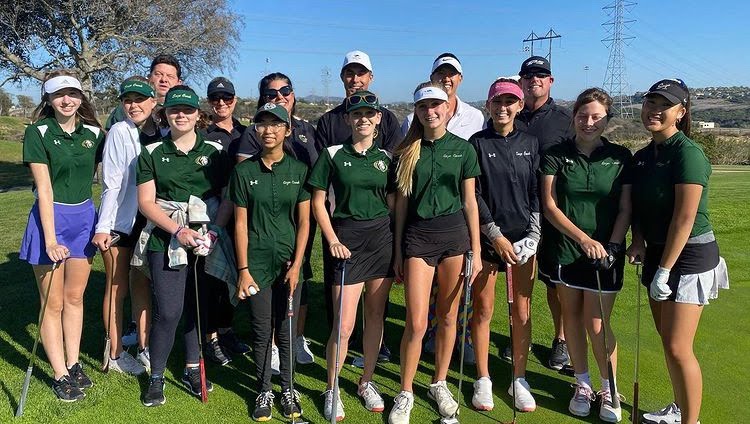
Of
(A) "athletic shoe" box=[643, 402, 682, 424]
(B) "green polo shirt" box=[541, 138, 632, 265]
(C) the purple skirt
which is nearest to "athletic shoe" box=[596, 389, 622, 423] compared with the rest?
(A) "athletic shoe" box=[643, 402, 682, 424]

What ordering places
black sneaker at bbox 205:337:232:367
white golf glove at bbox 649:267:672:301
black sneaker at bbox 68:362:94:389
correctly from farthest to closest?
black sneaker at bbox 205:337:232:367 < black sneaker at bbox 68:362:94:389 < white golf glove at bbox 649:267:672:301

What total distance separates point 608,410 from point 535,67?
9.38ft

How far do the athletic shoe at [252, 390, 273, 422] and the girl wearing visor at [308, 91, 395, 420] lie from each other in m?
0.42

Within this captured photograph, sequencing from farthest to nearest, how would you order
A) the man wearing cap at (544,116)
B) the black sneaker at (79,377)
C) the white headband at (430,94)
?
the man wearing cap at (544,116), the black sneaker at (79,377), the white headband at (430,94)

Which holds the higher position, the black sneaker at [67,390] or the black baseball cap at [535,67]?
the black baseball cap at [535,67]

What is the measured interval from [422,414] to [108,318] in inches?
108

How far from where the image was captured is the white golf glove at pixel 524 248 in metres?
4.36

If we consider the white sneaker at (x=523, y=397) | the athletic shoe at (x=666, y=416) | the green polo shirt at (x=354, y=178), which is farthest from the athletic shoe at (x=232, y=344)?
the athletic shoe at (x=666, y=416)

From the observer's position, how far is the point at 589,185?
416 cm

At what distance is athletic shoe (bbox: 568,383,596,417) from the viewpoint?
437 cm

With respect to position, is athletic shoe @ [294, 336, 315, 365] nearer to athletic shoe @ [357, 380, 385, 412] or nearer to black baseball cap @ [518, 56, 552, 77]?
athletic shoe @ [357, 380, 385, 412]

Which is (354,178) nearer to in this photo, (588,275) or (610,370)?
(588,275)

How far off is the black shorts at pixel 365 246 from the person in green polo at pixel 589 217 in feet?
4.03

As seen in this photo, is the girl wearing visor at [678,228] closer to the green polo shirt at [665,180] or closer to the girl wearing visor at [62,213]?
the green polo shirt at [665,180]
